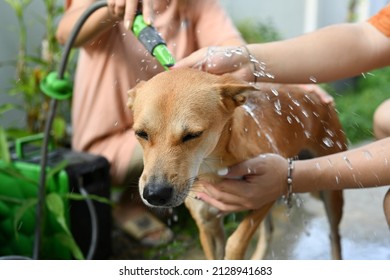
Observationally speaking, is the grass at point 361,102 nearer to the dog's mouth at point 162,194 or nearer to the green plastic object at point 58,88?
the dog's mouth at point 162,194

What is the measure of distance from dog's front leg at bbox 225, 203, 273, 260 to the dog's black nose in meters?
0.22

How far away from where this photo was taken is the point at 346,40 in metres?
0.80

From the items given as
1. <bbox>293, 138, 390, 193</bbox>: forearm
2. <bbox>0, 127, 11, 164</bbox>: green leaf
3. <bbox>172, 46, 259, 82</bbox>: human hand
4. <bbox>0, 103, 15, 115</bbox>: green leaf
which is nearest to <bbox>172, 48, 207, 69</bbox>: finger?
<bbox>172, 46, 259, 82</bbox>: human hand

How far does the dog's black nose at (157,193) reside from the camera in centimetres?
62

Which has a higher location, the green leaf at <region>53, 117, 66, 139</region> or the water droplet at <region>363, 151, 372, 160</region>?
the water droplet at <region>363, 151, 372, 160</region>

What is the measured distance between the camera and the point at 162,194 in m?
0.62

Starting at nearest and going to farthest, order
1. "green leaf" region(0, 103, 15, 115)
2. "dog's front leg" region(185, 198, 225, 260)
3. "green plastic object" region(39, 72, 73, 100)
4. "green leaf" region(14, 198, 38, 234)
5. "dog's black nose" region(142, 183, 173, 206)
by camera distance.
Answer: "dog's black nose" region(142, 183, 173, 206), "dog's front leg" region(185, 198, 225, 260), "green plastic object" region(39, 72, 73, 100), "green leaf" region(14, 198, 38, 234), "green leaf" region(0, 103, 15, 115)

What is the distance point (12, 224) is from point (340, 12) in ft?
2.62

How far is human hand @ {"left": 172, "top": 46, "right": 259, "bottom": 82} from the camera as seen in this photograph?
0.66 m

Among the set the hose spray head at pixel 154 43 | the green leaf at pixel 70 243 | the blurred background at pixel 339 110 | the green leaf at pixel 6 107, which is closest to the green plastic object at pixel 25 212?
the green leaf at pixel 70 243

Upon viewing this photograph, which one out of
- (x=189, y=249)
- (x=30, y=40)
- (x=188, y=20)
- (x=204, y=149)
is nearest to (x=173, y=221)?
(x=189, y=249)

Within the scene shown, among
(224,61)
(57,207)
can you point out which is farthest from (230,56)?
(57,207)

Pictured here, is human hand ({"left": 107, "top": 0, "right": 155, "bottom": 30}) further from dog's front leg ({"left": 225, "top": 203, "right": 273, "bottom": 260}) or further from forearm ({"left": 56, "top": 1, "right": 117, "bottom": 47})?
dog's front leg ({"left": 225, "top": 203, "right": 273, "bottom": 260})
